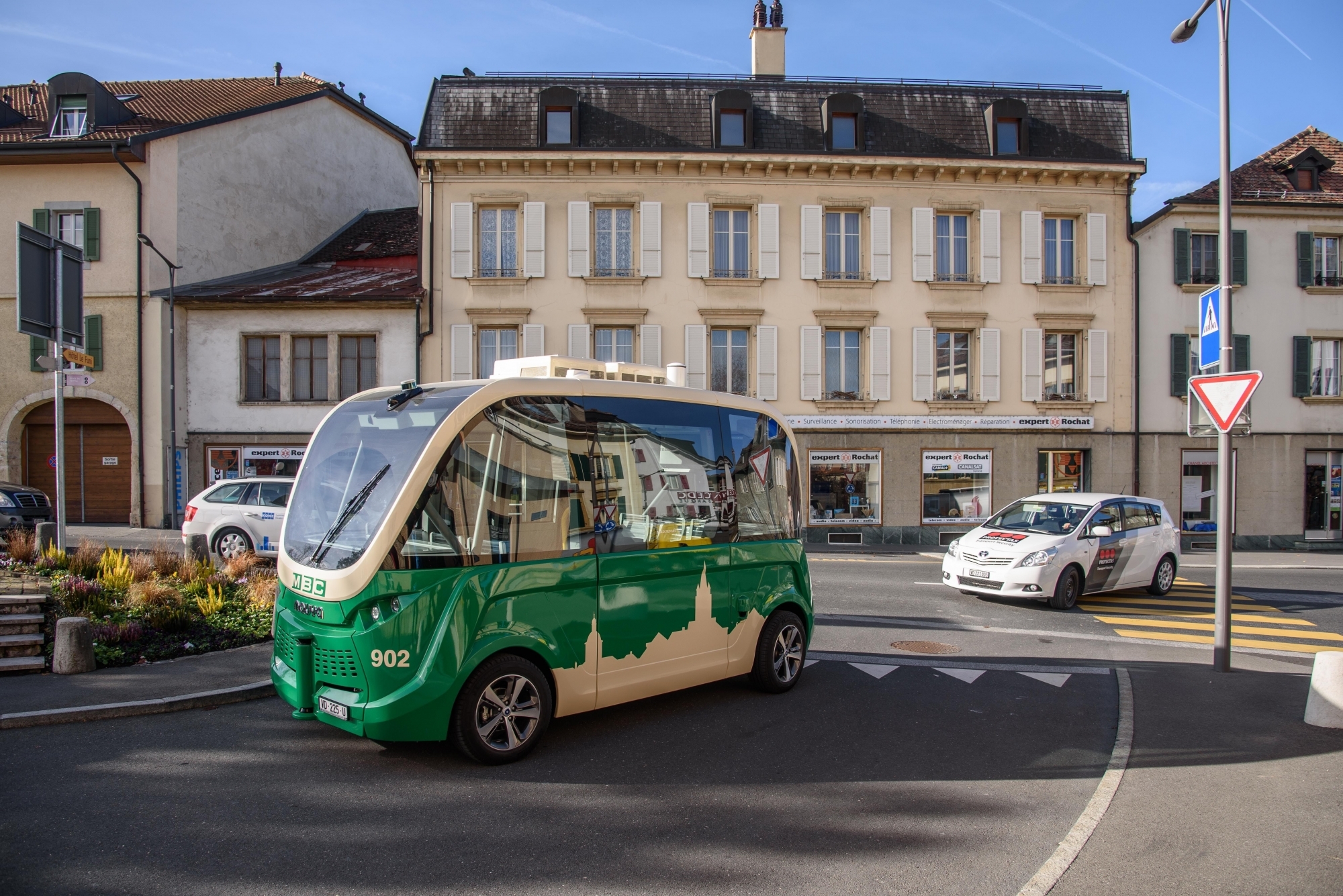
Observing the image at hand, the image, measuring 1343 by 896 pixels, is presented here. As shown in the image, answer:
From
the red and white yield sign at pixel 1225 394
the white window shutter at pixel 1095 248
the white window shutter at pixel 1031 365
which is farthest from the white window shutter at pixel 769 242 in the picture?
the red and white yield sign at pixel 1225 394

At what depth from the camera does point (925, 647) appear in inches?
364

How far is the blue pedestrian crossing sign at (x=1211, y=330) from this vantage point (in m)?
8.14

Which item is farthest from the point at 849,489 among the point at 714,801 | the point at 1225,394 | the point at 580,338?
the point at 714,801

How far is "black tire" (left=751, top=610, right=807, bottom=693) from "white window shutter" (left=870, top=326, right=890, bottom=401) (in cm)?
1716

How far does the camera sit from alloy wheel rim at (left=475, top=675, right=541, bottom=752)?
5.31 meters

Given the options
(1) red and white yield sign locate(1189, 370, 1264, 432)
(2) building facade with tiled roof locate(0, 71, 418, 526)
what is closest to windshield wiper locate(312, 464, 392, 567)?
(1) red and white yield sign locate(1189, 370, 1264, 432)

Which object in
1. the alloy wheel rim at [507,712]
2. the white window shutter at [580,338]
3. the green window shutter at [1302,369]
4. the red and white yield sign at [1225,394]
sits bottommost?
the alloy wheel rim at [507,712]

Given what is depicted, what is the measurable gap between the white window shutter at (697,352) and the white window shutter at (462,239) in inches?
252

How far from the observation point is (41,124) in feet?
85.5

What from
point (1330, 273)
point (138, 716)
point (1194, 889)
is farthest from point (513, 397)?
point (1330, 273)

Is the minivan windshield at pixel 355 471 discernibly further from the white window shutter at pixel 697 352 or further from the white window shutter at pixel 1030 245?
the white window shutter at pixel 1030 245

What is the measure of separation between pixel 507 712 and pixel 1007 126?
2484cm

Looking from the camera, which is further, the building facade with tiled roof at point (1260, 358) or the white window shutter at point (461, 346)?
the building facade with tiled roof at point (1260, 358)

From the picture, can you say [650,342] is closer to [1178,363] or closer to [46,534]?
[46,534]
